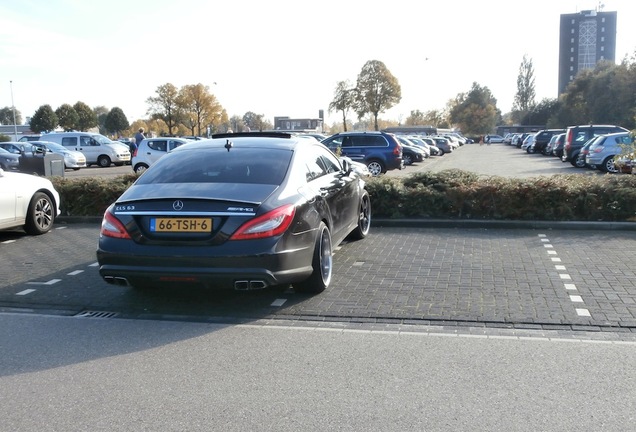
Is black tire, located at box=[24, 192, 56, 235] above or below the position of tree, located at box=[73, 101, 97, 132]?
below

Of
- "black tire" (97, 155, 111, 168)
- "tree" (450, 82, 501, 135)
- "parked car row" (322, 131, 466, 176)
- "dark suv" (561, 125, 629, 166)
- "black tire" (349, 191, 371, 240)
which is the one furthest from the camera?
"tree" (450, 82, 501, 135)

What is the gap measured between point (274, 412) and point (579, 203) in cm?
824

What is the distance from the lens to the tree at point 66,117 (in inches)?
3174

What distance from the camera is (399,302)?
5965 millimetres

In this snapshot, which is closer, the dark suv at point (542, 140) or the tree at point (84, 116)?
the dark suv at point (542, 140)

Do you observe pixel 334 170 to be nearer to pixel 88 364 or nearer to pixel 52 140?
pixel 88 364

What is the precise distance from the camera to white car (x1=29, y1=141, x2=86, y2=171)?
3062 cm

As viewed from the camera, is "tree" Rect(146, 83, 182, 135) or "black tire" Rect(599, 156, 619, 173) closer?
"black tire" Rect(599, 156, 619, 173)

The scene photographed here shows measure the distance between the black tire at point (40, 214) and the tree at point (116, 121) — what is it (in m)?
85.5

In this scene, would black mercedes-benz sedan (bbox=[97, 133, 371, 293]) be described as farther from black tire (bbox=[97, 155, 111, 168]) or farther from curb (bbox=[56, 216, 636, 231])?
black tire (bbox=[97, 155, 111, 168])

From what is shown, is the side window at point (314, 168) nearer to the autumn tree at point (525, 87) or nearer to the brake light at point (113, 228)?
the brake light at point (113, 228)

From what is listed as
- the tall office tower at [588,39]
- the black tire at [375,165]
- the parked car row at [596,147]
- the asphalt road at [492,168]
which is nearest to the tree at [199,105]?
the asphalt road at [492,168]

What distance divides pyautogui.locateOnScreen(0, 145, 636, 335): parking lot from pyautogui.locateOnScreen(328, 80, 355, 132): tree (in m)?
75.2

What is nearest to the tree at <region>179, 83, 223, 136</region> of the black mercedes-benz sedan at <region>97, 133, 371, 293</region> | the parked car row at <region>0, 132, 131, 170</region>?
the parked car row at <region>0, 132, 131, 170</region>
